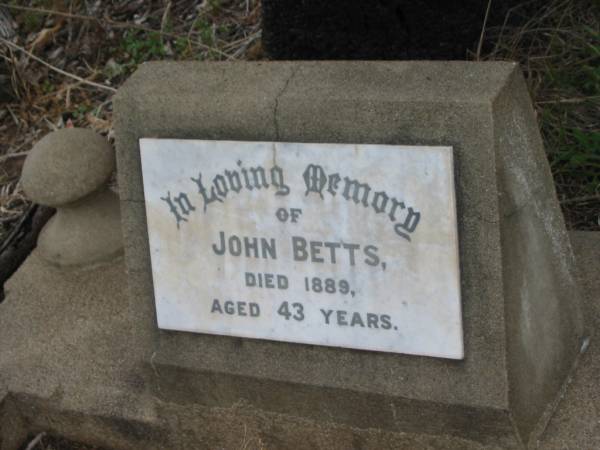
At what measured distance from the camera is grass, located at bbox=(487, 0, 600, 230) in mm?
4004

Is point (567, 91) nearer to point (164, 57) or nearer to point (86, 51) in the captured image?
point (164, 57)

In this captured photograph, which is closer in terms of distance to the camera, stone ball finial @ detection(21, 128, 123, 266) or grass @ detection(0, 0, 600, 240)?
stone ball finial @ detection(21, 128, 123, 266)

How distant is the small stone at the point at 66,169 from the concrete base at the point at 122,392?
32 cm

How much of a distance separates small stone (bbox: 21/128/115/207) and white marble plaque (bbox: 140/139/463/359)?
0.98m

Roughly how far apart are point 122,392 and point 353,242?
1.07m

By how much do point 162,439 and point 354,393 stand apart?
0.75 meters

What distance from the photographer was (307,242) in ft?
8.89

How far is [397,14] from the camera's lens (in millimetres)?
3973

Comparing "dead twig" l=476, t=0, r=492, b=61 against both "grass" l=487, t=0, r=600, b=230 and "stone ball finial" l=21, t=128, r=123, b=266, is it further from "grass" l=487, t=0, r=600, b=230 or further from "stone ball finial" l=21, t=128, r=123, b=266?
"stone ball finial" l=21, t=128, r=123, b=266

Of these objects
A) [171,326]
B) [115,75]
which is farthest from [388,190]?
[115,75]

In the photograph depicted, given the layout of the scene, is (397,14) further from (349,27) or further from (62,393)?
(62,393)

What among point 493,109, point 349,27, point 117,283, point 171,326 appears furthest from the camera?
point 349,27


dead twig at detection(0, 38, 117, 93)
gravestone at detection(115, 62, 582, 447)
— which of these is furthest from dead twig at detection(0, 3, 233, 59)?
gravestone at detection(115, 62, 582, 447)

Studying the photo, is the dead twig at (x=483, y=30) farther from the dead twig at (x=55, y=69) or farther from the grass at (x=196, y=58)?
the dead twig at (x=55, y=69)
